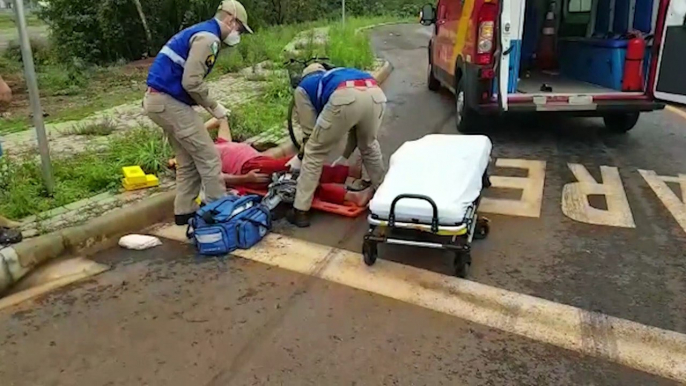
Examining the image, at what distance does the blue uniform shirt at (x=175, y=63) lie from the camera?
14.5 ft

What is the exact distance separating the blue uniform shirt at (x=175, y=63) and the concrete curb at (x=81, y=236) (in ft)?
3.39

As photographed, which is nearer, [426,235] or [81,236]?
[426,235]

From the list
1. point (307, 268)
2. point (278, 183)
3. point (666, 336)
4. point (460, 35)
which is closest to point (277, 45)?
point (460, 35)

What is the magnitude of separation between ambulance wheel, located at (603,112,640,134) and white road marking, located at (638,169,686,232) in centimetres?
156

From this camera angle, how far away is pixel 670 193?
17.8ft

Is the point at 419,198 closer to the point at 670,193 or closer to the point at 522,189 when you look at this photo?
the point at 522,189

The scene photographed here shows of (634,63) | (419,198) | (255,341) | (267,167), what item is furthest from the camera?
(634,63)

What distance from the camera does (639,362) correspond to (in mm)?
3016

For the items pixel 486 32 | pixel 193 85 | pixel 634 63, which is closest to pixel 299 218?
pixel 193 85

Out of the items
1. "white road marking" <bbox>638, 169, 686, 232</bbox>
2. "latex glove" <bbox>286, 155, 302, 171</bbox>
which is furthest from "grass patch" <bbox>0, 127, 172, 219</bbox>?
"white road marking" <bbox>638, 169, 686, 232</bbox>

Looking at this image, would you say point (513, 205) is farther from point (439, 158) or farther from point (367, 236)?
point (367, 236)

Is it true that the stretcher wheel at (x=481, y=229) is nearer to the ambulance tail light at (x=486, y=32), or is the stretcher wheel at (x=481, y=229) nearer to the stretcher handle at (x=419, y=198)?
the stretcher handle at (x=419, y=198)

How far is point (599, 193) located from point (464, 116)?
2.34 meters

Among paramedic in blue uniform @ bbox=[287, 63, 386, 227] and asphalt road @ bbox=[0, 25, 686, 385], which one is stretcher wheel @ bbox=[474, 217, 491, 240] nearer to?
asphalt road @ bbox=[0, 25, 686, 385]
